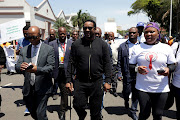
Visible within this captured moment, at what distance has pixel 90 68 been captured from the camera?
320 centimetres

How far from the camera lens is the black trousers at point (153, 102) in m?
2.99

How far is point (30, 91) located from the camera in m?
3.24

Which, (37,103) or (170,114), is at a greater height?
(37,103)

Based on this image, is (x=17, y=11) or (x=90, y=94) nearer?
(x=90, y=94)

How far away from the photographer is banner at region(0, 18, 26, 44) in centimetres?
702

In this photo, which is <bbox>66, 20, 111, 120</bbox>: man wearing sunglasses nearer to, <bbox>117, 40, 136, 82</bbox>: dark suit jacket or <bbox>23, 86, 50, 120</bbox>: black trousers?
<bbox>23, 86, 50, 120</bbox>: black trousers

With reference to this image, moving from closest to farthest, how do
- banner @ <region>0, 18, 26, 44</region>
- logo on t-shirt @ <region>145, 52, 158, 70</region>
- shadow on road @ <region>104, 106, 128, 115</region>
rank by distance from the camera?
logo on t-shirt @ <region>145, 52, 158, 70</region>, shadow on road @ <region>104, 106, 128, 115</region>, banner @ <region>0, 18, 26, 44</region>

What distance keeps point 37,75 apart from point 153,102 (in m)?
2.01

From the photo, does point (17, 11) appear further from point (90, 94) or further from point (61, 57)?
point (90, 94)

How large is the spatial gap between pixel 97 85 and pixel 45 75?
95cm

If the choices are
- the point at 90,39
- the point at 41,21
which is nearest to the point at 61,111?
the point at 90,39

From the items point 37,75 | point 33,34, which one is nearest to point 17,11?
point 33,34

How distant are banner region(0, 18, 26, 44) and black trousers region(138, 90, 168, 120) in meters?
5.52

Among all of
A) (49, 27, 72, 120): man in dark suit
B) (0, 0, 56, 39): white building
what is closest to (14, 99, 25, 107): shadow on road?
(49, 27, 72, 120): man in dark suit
